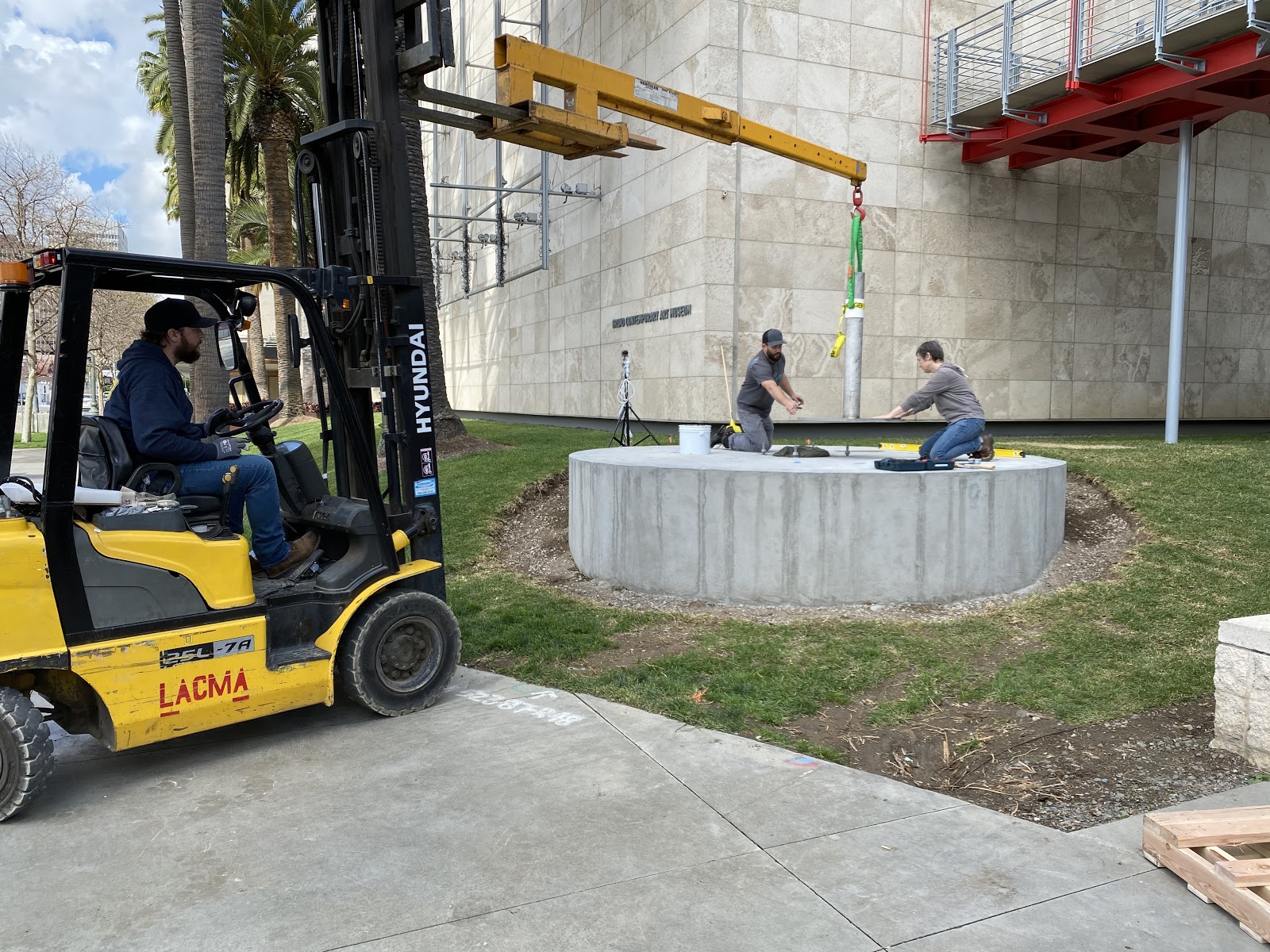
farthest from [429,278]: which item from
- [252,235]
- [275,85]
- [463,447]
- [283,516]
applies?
[252,235]

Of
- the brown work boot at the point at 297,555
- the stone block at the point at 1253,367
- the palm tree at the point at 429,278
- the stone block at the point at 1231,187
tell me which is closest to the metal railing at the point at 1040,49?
the stone block at the point at 1231,187

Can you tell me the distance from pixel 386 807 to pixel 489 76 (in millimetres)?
25913

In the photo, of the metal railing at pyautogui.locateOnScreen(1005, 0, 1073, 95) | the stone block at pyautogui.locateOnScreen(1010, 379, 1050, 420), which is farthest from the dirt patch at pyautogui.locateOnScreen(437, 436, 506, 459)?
the metal railing at pyautogui.locateOnScreen(1005, 0, 1073, 95)

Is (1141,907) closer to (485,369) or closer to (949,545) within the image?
(949,545)

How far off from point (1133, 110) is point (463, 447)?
39.7ft

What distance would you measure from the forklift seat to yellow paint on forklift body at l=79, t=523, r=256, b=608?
24 centimetres

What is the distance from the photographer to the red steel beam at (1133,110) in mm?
12745

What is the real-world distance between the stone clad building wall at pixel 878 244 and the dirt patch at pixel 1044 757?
10747 mm

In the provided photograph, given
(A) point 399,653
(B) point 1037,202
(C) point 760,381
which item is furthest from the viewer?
(B) point 1037,202

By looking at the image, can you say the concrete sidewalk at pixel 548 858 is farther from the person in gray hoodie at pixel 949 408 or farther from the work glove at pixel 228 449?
the person in gray hoodie at pixel 949 408

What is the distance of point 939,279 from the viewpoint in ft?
55.1

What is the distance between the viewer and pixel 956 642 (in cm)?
659

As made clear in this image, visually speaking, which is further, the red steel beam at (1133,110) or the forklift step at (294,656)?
the red steel beam at (1133,110)

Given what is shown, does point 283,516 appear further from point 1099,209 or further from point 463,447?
point 1099,209
